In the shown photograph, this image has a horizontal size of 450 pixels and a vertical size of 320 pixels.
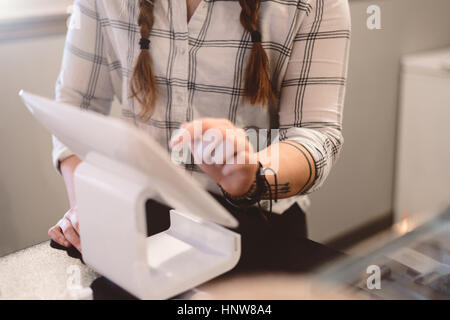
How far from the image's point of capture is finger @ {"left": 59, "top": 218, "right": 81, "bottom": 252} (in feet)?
2.42

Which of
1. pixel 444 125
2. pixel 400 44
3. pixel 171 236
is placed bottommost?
pixel 444 125

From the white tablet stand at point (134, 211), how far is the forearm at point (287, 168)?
0.15 meters

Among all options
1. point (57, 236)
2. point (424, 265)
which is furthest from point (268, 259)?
point (57, 236)

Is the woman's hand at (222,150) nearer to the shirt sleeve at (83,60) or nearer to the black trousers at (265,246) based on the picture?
the black trousers at (265,246)

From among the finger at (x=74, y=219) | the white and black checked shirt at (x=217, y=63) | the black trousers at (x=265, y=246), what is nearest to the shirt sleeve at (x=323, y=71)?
the white and black checked shirt at (x=217, y=63)

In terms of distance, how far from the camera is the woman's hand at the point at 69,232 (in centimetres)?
74

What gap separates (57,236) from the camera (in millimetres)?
760

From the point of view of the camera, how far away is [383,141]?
2.13 metres

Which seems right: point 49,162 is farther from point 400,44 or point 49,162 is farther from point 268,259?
point 400,44

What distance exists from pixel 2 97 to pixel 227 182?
2.92 ft

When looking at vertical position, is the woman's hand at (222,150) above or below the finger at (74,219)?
above
